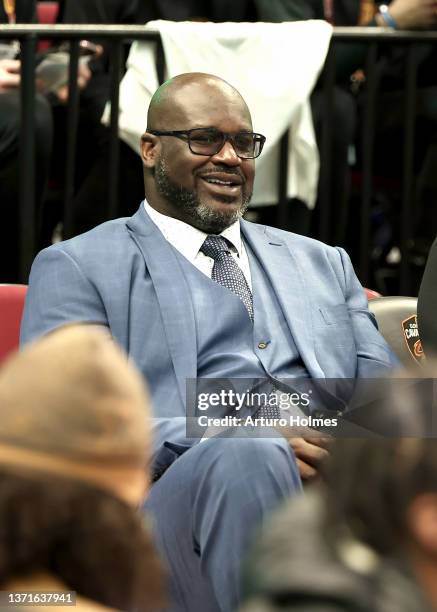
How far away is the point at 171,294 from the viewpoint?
137 inches

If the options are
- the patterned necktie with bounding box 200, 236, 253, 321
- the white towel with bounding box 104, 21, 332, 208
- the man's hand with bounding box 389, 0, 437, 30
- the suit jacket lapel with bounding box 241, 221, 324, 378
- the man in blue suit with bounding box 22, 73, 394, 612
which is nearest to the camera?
the man in blue suit with bounding box 22, 73, 394, 612

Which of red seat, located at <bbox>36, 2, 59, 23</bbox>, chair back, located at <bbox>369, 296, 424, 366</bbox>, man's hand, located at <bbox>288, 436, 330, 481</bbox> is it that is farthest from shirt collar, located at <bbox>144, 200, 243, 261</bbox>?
red seat, located at <bbox>36, 2, 59, 23</bbox>

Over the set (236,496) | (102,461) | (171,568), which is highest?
(102,461)

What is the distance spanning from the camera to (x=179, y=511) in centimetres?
294

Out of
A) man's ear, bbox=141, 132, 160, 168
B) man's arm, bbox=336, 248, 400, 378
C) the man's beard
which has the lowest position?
man's arm, bbox=336, 248, 400, 378

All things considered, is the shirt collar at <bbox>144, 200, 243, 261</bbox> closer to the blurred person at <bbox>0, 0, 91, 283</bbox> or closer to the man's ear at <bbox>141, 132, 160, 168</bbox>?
the man's ear at <bbox>141, 132, 160, 168</bbox>

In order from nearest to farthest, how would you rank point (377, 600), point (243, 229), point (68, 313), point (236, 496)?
point (377, 600) < point (236, 496) < point (68, 313) < point (243, 229)

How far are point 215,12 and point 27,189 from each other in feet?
3.68

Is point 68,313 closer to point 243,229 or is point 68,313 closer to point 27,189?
point 243,229

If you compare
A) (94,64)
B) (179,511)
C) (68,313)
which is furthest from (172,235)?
(94,64)

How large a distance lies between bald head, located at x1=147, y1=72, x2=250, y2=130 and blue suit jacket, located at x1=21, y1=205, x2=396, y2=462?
0.99 ft

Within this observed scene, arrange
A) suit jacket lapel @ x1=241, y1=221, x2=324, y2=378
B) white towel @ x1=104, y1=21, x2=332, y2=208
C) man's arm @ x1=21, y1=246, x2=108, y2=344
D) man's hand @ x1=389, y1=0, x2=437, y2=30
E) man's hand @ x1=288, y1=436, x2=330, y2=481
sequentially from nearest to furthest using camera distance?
man's hand @ x1=288, y1=436, x2=330, y2=481 → man's arm @ x1=21, y1=246, x2=108, y2=344 → suit jacket lapel @ x1=241, y1=221, x2=324, y2=378 → white towel @ x1=104, y1=21, x2=332, y2=208 → man's hand @ x1=389, y1=0, x2=437, y2=30

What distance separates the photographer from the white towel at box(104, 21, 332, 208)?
15.4 feet

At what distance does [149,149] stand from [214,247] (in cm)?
42
